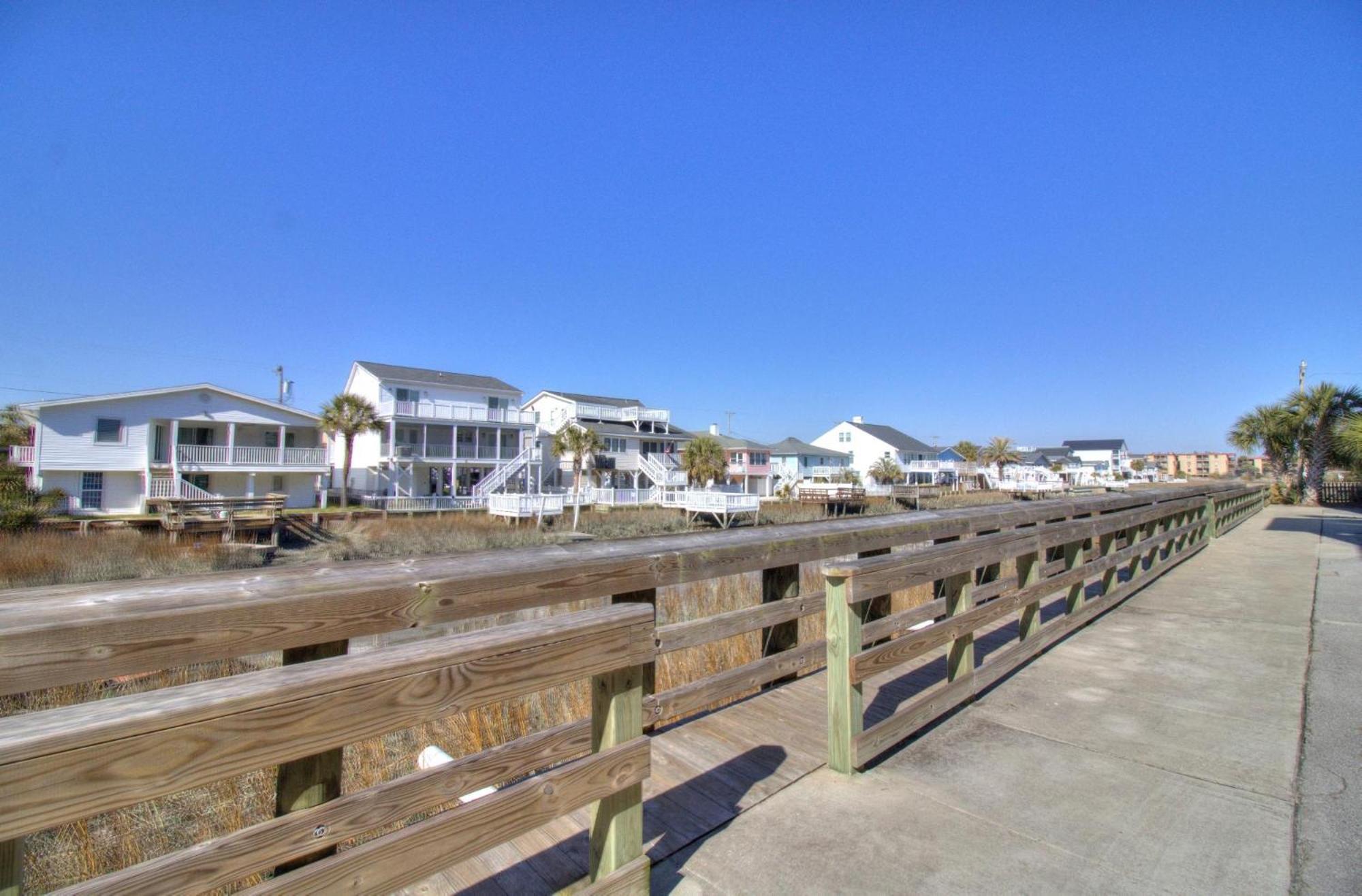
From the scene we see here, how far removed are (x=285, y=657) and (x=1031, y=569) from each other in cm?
488

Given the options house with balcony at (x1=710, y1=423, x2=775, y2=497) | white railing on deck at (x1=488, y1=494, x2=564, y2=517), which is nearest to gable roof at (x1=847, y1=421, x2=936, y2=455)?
house with balcony at (x1=710, y1=423, x2=775, y2=497)

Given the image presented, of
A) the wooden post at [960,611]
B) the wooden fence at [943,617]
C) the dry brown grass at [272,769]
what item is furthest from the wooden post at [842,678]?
the dry brown grass at [272,769]

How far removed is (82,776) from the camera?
111cm

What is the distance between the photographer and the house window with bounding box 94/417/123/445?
30594mm

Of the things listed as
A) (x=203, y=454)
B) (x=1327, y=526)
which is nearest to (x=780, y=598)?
(x=1327, y=526)

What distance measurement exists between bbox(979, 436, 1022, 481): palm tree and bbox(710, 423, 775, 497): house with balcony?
26.9 meters

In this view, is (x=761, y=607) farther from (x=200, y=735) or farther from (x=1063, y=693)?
(x=200, y=735)

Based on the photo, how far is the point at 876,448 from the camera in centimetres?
7500

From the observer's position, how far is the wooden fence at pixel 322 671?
1.17m

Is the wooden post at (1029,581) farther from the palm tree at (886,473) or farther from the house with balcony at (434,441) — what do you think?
the palm tree at (886,473)

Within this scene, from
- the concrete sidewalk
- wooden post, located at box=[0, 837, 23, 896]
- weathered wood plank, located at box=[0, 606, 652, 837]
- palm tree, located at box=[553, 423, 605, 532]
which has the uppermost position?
palm tree, located at box=[553, 423, 605, 532]

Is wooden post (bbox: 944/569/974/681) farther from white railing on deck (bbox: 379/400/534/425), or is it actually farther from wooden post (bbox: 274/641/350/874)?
white railing on deck (bbox: 379/400/534/425)

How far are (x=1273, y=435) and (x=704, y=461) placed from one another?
3073 cm

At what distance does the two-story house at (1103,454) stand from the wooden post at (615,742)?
4916 inches
